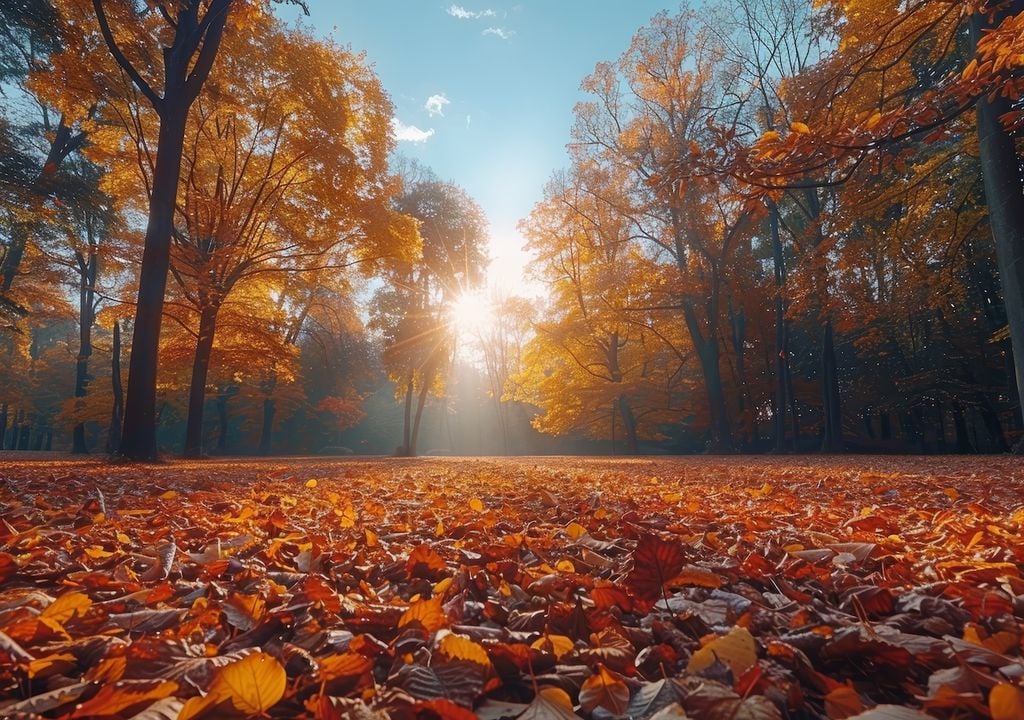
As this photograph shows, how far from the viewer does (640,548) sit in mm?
1294

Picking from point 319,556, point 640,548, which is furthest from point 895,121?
point 319,556

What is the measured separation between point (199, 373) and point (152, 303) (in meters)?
4.01

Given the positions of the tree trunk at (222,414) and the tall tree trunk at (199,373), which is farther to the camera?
the tree trunk at (222,414)

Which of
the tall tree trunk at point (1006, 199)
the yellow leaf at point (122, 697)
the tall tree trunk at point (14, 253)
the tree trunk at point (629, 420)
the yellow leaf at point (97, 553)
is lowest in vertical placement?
the yellow leaf at point (122, 697)

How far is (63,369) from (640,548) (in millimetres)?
39291

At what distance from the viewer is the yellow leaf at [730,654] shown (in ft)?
2.88

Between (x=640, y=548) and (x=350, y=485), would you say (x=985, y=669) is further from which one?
(x=350, y=485)

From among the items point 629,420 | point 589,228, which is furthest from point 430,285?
point 629,420

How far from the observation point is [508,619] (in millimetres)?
1153

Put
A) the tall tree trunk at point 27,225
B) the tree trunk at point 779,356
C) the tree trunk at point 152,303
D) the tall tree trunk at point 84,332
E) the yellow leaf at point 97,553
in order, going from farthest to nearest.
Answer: the tall tree trunk at point 84,332 → the tree trunk at point 779,356 → the tall tree trunk at point 27,225 → the tree trunk at point 152,303 → the yellow leaf at point 97,553

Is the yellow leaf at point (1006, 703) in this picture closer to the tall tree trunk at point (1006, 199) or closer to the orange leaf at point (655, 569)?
the orange leaf at point (655, 569)

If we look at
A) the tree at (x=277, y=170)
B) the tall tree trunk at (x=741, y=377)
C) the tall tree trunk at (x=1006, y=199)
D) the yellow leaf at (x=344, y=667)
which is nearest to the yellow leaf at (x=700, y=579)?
the yellow leaf at (x=344, y=667)

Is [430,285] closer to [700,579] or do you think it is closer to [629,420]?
[629,420]

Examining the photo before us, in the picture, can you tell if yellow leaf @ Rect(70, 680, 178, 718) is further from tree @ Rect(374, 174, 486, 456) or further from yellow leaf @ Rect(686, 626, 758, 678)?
tree @ Rect(374, 174, 486, 456)
